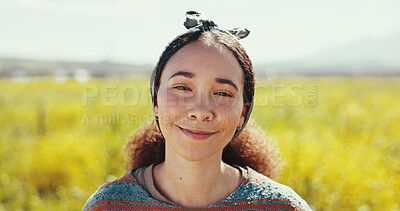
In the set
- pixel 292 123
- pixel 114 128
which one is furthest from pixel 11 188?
pixel 292 123

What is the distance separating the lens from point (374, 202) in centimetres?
421

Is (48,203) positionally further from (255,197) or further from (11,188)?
(255,197)

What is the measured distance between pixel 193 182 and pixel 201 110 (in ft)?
1.16

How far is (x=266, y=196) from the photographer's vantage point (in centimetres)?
167

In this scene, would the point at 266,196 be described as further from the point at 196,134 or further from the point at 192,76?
the point at 192,76

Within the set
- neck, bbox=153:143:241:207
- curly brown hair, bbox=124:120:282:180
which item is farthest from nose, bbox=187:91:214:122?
curly brown hair, bbox=124:120:282:180

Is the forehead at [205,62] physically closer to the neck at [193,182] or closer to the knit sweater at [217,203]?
the neck at [193,182]

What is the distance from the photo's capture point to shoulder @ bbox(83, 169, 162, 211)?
5.37 ft

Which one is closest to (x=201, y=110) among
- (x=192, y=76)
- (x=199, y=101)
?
(x=199, y=101)

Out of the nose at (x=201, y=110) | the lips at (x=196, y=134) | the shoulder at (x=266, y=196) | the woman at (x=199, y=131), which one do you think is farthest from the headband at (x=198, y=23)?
the shoulder at (x=266, y=196)

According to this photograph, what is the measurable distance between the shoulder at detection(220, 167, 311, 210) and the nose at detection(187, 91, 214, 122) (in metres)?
0.38

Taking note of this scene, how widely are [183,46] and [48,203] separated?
4004 millimetres

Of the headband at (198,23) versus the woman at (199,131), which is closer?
the woman at (199,131)

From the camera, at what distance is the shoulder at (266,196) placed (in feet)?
5.43
